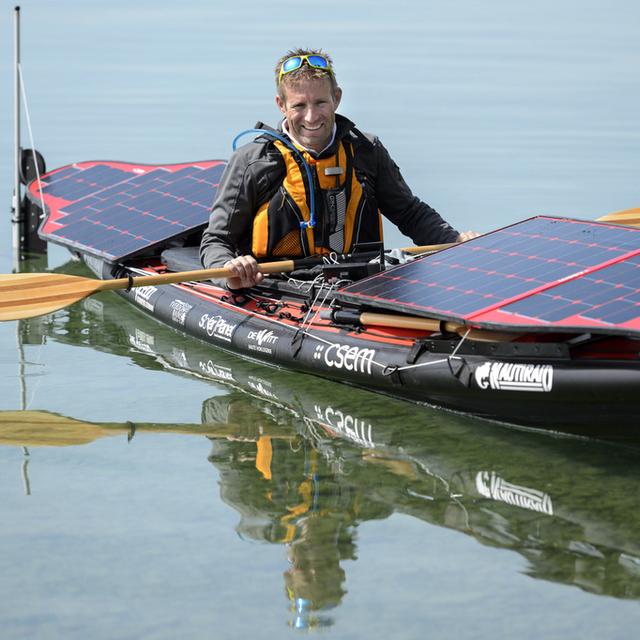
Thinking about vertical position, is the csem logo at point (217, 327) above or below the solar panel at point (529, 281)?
below

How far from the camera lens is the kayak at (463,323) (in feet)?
17.4

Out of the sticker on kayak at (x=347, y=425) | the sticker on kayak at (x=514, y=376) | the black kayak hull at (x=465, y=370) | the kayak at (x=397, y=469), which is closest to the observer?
the kayak at (x=397, y=469)

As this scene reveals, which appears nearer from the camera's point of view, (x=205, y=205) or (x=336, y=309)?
(x=336, y=309)

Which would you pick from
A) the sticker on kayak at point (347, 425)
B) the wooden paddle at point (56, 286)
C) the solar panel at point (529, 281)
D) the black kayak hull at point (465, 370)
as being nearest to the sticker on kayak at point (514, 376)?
the black kayak hull at point (465, 370)

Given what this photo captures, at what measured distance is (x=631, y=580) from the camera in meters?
4.24

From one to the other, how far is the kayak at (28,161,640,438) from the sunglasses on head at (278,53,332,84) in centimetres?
97

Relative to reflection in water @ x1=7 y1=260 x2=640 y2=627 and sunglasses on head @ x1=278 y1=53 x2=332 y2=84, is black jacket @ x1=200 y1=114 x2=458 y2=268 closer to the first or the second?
sunglasses on head @ x1=278 y1=53 x2=332 y2=84

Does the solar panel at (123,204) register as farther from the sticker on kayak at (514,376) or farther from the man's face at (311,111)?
the sticker on kayak at (514,376)

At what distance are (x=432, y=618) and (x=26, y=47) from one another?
18.3 meters

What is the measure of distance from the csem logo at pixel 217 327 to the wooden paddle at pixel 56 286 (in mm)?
350

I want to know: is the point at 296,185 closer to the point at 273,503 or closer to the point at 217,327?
the point at 217,327

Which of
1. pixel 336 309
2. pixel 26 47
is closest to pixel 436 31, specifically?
pixel 26 47

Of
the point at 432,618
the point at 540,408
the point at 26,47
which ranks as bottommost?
the point at 432,618

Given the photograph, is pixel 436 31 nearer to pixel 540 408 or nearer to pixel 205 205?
pixel 205 205
